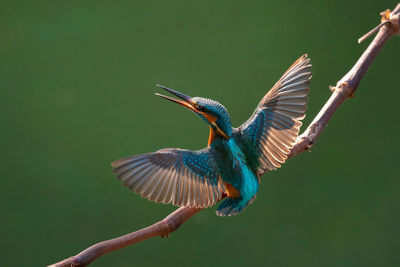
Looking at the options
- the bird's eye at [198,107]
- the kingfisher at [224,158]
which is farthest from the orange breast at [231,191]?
the bird's eye at [198,107]

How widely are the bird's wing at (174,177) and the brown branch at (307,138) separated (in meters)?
0.03

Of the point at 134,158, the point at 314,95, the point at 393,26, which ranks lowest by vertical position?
the point at 314,95

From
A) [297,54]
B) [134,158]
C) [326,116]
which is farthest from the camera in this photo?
[297,54]

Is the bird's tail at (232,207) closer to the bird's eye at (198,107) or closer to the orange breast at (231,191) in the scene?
the orange breast at (231,191)

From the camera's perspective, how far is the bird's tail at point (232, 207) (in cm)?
84

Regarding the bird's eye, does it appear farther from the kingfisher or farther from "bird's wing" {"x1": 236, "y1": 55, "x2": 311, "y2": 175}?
"bird's wing" {"x1": 236, "y1": 55, "x2": 311, "y2": 175}

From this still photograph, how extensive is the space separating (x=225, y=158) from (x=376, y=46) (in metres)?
0.38

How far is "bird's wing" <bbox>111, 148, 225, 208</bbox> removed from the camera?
782mm

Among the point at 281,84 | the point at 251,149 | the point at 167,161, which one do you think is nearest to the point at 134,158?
the point at 167,161

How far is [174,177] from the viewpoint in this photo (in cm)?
84

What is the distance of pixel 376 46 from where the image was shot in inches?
38.1

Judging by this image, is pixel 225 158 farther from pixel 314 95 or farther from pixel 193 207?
pixel 314 95

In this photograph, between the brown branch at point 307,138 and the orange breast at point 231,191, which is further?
the orange breast at point 231,191

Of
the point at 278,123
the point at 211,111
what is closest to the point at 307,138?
the point at 278,123
